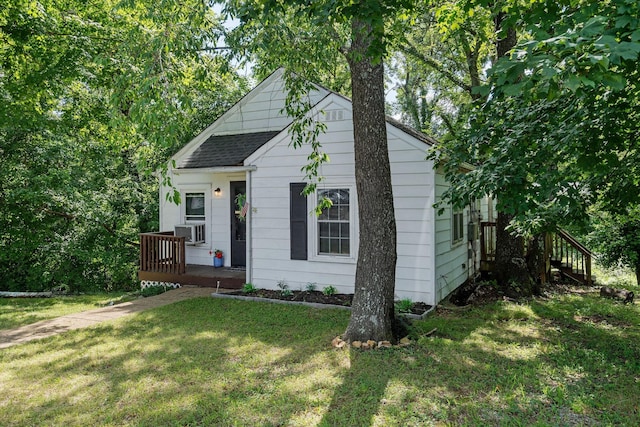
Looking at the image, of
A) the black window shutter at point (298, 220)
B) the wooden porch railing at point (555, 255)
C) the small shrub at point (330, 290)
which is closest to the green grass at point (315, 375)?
the small shrub at point (330, 290)

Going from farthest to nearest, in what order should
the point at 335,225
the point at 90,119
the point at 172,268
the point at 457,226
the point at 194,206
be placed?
the point at 194,206 → the point at 90,119 → the point at 172,268 → the point at 457,226 → the point at 335,225

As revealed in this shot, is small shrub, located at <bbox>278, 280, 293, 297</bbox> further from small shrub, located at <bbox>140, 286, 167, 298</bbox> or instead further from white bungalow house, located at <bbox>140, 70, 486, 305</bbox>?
small shrub, located at <bbox>140, 286, 167, 298</bbox>

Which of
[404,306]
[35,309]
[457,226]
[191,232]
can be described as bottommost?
[35,309]

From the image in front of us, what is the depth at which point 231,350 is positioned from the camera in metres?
5.11

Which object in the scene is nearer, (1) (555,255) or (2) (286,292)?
(2) (286,292)

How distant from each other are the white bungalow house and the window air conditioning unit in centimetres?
3

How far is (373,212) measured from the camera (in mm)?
5199

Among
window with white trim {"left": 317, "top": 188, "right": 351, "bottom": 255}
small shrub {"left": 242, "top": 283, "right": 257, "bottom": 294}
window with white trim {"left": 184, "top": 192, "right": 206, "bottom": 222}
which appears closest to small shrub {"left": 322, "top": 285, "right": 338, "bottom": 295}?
window with white trim {"left": 317, "top": 188, "right": 351, "bottom": 255}

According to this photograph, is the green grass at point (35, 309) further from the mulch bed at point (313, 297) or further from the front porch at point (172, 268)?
the mulch bed at point (313, 297)

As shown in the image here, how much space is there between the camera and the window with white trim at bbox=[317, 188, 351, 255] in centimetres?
790

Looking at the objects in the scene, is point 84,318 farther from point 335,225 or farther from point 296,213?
point 335,225

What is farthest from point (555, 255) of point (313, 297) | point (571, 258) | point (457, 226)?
point (313, 297)

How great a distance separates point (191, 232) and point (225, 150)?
2.35 m

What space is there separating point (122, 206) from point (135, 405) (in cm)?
1230
